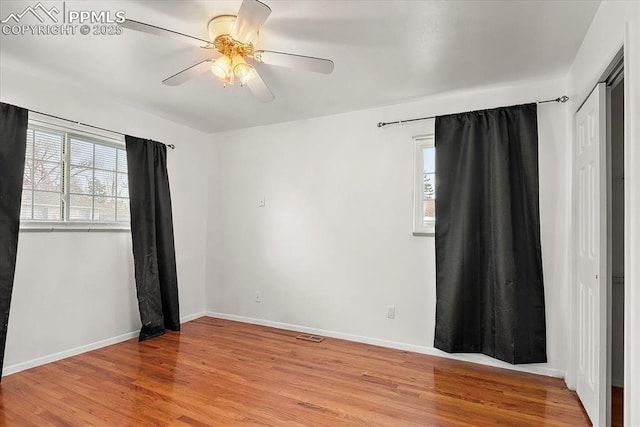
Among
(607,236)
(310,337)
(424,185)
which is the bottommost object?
(310,337)

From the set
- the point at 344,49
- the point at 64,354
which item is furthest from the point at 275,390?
the point at 344,49

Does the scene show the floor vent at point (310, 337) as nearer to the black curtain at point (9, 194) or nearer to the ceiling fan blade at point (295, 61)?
the black curtain at point (9, 194)

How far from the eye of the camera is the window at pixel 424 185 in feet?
11.1

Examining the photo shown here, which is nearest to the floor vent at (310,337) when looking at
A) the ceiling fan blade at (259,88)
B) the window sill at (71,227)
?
the window sill at (71,227)

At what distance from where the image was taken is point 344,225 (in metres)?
3.76

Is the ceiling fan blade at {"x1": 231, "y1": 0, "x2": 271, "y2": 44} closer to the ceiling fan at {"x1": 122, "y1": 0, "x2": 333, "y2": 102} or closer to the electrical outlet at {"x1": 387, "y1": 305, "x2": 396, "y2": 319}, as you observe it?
the ceiling fan at {"x1": 122, "y1": 0, "x2": 333, "y2": 102}

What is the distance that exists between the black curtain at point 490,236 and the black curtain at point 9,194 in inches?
137

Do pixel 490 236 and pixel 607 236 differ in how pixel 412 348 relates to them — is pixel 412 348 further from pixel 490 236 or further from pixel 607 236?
pixel 607 236

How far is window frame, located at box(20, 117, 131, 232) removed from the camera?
2.92m

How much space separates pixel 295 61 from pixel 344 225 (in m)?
1.97

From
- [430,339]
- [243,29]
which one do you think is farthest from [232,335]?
[243,29]

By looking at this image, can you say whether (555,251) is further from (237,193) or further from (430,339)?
(237,193)

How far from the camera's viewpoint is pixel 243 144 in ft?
14.7

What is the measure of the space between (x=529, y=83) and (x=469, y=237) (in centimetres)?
141
